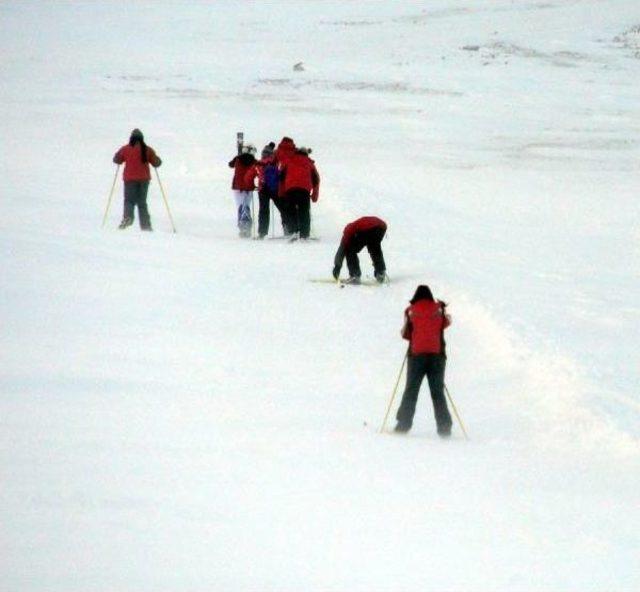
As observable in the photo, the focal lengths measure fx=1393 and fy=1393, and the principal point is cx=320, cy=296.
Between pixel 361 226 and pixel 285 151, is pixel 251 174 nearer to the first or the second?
pixel 285 151

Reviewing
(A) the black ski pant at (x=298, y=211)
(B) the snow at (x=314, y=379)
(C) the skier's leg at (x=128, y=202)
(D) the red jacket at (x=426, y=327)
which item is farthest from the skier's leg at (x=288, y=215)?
(D) the red jacket at (x=426, y=327)

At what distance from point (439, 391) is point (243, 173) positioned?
9702 millimetres

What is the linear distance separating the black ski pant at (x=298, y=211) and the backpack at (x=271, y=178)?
0.29 metres

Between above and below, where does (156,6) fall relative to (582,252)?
above

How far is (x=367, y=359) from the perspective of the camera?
41.8 feet

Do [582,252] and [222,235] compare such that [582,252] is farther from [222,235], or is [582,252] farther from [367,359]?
[367,359]

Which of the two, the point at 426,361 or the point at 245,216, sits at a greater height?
the point at 426,361

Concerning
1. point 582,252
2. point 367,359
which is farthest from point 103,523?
point 582,252

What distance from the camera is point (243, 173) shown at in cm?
1953

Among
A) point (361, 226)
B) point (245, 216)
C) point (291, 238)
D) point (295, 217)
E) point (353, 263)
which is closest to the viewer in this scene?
point (361, 226)

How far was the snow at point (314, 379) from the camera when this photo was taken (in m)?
7.46

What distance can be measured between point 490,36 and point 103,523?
182ft

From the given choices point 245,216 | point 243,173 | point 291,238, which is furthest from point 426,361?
point 243,173

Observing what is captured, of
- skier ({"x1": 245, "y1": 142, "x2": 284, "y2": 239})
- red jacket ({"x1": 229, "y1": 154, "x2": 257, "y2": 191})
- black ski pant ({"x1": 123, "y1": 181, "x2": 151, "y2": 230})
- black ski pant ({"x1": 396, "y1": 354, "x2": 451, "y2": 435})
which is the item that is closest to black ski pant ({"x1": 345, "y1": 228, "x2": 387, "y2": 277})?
skier ({"x1": 245, "y1": 142, "x2": 284, "y2": 239})
